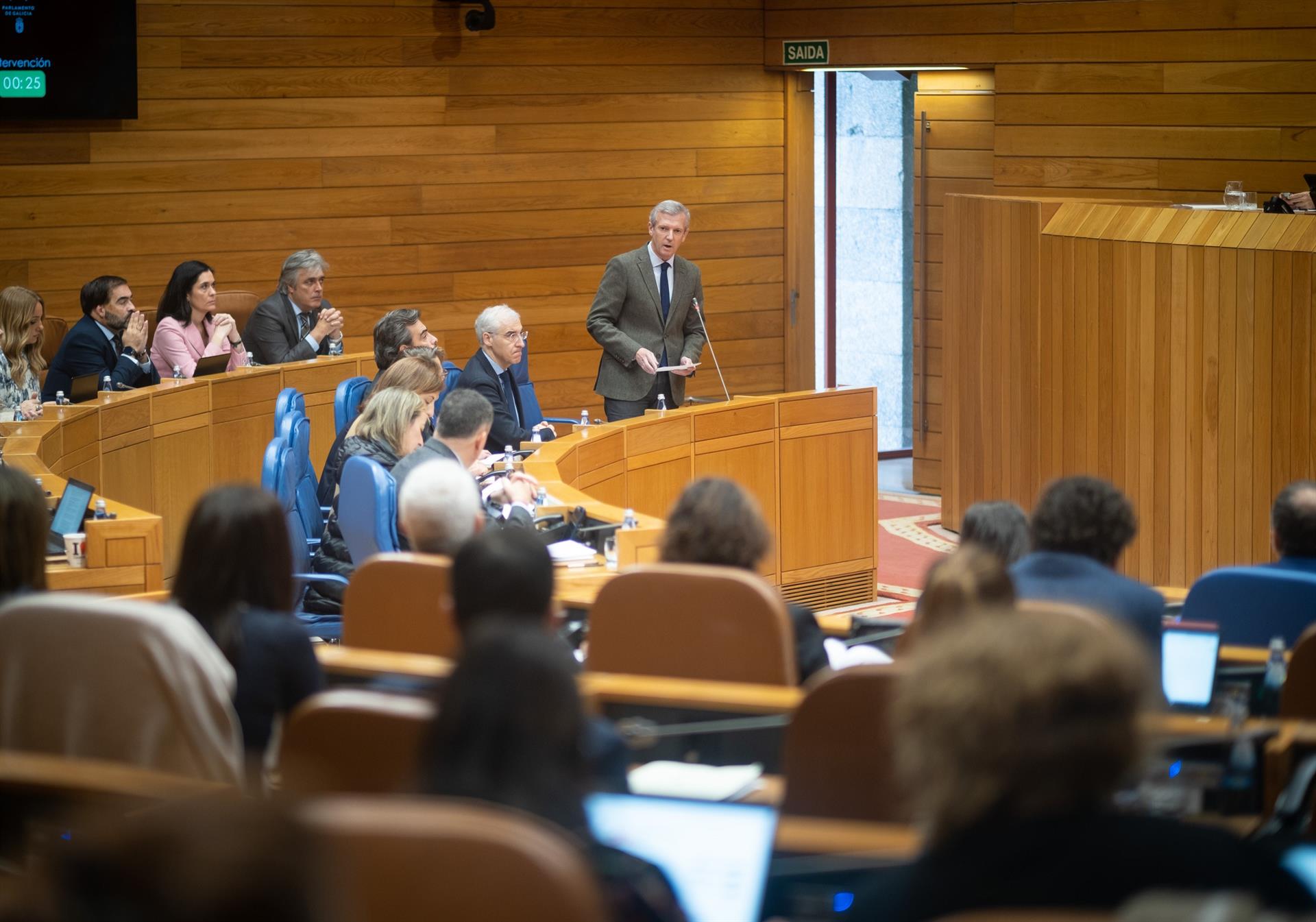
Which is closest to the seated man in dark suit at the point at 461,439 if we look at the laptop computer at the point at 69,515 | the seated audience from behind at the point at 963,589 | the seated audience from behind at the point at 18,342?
the laptop computer at the point at 69,515

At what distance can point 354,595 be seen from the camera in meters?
3.30

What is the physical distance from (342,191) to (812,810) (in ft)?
24.4

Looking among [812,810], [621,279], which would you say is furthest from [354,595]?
[621,279]

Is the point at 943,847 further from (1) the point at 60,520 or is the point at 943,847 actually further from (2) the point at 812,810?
(1) the point at 60,520

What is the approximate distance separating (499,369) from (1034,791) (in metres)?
5.18

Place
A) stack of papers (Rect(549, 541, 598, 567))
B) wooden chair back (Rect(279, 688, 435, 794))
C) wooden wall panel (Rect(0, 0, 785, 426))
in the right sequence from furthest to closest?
wooden wall panel (Rect(0, 0, 785, 426)), stack of papers (Rect(549, 541, 598, 567)), wooden chair back (Rect(279, 688, 435, 794))

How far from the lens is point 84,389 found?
21.5ft

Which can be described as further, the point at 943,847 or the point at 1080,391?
the point at 1080,391

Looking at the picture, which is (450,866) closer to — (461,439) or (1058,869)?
(1058,869)

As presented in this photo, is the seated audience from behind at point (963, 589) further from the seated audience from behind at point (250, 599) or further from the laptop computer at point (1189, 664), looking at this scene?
the seated audience from behind at point (250, 599)

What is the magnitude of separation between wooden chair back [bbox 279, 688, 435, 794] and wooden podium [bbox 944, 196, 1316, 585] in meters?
5.16

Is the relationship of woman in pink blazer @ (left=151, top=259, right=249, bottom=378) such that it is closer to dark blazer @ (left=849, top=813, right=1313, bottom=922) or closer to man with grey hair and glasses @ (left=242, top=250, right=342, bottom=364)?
man with grey hair and glasses @ (left=242, top=250, right=342, bottom=364)

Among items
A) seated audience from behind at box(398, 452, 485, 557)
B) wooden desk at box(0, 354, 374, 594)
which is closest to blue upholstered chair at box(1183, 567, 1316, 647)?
seated audience from behind at box(398, 452, 485, 557)

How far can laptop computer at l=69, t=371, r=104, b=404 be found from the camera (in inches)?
256
